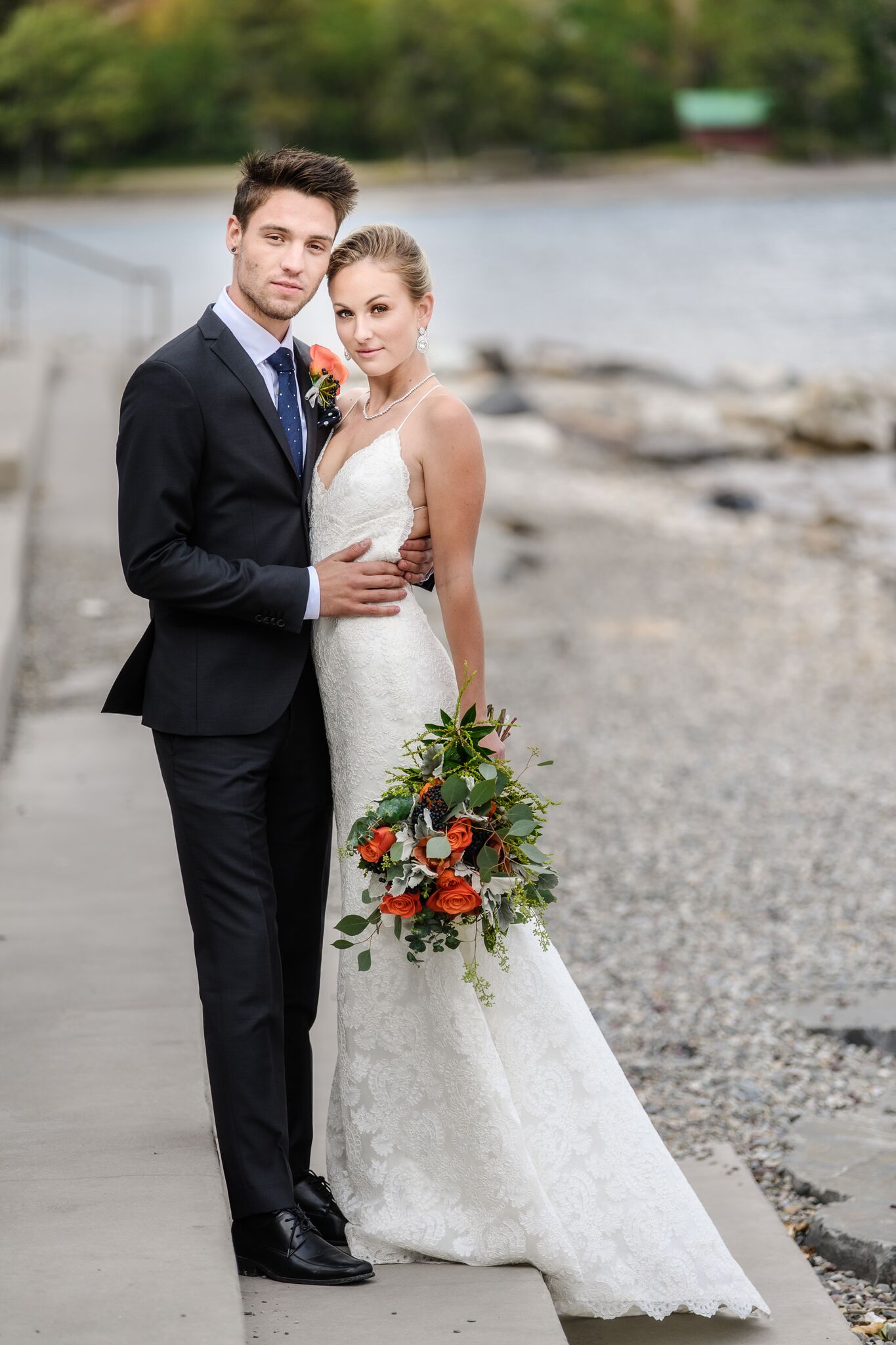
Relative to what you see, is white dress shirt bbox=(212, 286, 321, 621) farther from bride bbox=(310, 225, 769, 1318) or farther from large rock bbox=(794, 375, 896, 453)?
large rock bbox=(794, 375, 896, 453)

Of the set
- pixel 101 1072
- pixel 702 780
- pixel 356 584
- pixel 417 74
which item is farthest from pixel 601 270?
pixel 356 584

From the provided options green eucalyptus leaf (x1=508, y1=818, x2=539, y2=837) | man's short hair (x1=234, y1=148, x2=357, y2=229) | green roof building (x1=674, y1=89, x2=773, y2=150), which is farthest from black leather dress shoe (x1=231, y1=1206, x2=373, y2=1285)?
green roof building (x1=674, y1=89, x2=773, y2=150)

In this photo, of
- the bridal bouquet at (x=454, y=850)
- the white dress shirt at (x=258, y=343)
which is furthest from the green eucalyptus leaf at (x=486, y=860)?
the white dress shirt at (x=258, y=343)

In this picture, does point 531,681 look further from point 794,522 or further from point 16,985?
point 794,522

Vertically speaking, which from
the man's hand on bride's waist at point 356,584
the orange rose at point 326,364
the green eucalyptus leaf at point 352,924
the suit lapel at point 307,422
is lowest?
the green eucalyptus leaf at point 352,924

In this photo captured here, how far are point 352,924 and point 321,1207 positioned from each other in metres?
0.68

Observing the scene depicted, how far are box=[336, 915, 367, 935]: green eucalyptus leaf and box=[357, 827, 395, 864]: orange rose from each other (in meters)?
0.12

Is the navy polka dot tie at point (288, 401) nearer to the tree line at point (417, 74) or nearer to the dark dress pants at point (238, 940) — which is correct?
the dark dress pants at point (238, 940)

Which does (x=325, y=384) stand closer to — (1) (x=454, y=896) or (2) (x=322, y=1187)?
(1) (x=454, y=896)

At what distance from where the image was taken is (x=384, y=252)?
291 cm

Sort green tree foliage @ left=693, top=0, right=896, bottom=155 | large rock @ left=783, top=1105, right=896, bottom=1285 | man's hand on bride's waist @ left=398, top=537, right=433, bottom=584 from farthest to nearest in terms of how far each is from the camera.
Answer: green tree foliage @ left=693, top=0, right=896, bottom=155 → large rock @ left=783, top=1105, right=896, bottom=1285 → man's hand on bride's waist @ left=398, top=537, right=433, bottom=584

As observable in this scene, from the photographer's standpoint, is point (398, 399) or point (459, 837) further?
point (398, 399)

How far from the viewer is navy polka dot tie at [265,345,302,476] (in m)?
3.01

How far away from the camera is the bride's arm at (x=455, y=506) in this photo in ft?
9.61
